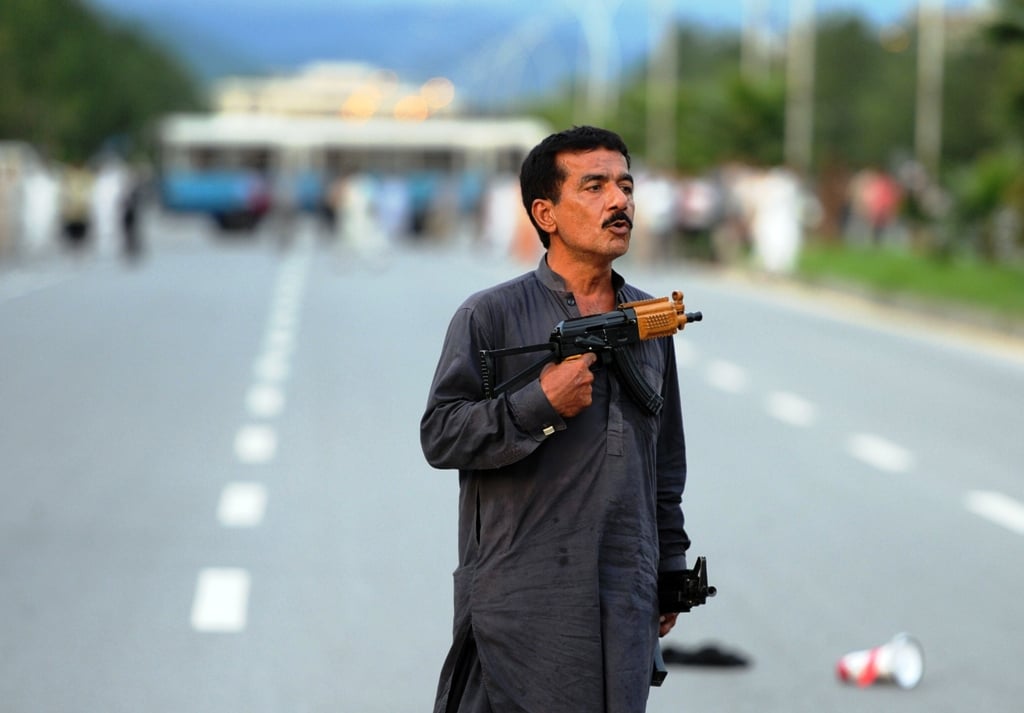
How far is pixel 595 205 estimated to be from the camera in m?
4.51

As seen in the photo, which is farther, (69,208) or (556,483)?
(69,208)

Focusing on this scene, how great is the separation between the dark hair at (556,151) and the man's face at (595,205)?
0.04 feet

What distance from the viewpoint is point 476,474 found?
4559mm

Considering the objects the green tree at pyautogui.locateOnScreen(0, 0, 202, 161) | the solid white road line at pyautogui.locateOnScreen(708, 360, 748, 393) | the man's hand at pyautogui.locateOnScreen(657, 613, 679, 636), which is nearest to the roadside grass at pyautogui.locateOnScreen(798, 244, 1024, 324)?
the solid white road line at pyautogui.locateOnScreen(708, 360, 748, 393)

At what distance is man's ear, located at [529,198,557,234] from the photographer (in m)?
4.57

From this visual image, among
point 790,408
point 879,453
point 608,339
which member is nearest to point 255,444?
point 879,453

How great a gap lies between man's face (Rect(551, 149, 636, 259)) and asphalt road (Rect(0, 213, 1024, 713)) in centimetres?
290

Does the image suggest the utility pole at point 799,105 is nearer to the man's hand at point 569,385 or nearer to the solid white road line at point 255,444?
the solid white road line at point 255,444

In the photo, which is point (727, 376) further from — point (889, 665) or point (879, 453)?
point (889, 665)

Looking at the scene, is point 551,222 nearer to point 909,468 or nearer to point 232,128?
point 909,468

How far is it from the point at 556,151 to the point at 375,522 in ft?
21.3

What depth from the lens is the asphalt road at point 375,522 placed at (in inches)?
300

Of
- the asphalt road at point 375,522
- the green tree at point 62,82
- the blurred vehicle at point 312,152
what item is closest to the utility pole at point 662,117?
the blurred vehicle at point 312,152

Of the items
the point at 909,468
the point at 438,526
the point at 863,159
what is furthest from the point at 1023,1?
the point at 863,159
